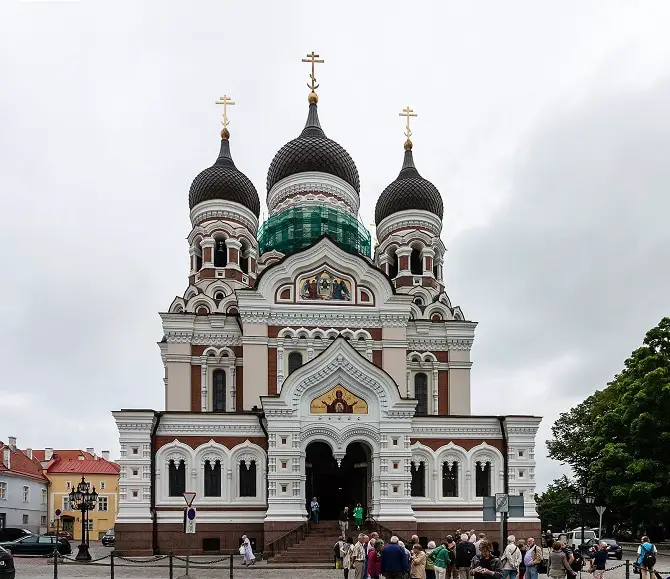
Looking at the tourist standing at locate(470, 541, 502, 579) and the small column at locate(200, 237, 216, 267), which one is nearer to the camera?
the tourist standing at locate(470, 541, 502, 579)

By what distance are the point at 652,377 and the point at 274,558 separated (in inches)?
740

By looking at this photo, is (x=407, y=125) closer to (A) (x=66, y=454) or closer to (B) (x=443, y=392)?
(B) (x=443, y=392)

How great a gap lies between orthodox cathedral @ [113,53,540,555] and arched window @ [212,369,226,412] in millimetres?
65

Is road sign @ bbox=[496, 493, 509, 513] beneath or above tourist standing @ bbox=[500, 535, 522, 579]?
above

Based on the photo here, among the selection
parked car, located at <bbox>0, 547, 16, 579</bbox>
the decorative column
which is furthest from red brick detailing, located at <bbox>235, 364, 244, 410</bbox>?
parked car, located at <bbox>0, 547, 16, 579</bbox>

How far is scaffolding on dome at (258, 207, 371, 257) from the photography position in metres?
42.7

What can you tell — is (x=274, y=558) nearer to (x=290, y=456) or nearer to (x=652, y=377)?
(x=290, y=456)

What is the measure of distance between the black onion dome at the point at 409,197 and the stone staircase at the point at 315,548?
19340mm

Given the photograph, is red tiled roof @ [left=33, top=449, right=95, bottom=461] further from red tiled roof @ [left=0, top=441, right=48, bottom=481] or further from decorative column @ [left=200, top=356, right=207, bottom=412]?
decorative column @ [left=200, top=356, right=207, bottom=412]

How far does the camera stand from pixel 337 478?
37.2 meters

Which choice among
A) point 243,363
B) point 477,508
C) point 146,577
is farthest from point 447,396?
point 146,577

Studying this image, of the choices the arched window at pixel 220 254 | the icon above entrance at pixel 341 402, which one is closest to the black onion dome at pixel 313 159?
the arched window at pixel 220 254

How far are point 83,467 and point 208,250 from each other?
33359 millimetres

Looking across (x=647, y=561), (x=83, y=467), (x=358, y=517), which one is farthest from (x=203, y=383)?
(x=83, y=467)
